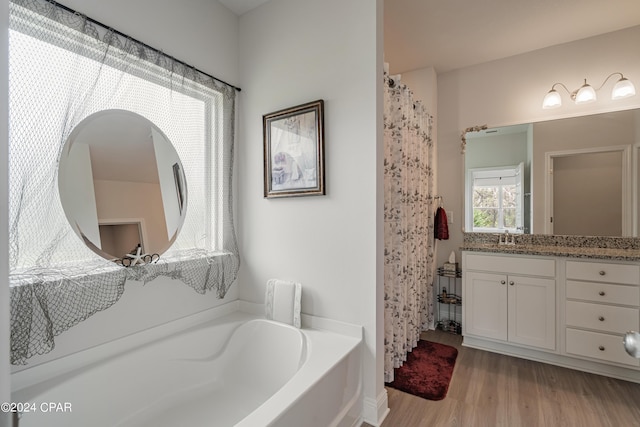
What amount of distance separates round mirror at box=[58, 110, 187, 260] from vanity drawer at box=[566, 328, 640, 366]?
10.0 ft

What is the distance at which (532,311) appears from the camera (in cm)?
239

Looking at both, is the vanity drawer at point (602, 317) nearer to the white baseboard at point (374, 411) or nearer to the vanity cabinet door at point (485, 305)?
the vanity cabinet door at point (485, 305)

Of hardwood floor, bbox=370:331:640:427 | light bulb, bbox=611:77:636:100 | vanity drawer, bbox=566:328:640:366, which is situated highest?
light bulb, bbox=611:77:636:100

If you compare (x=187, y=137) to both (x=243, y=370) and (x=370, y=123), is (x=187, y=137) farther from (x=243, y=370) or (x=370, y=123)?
(x=243, y=370)

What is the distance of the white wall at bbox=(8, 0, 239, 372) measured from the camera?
1463 mm

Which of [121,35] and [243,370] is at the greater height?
[121,35]

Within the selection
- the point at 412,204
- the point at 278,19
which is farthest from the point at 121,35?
the point at 412,204

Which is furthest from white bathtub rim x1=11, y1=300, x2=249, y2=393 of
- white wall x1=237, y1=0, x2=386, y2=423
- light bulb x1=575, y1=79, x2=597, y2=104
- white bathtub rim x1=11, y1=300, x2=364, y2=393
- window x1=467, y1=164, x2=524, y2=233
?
light bulb x1=575, y1=79, x2=597, y2=104

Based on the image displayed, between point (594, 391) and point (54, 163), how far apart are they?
11.6 feet

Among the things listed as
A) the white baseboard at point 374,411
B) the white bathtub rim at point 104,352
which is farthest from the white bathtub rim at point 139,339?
the white baseboard at point 374,411

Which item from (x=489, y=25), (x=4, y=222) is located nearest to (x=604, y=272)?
(x=489, y=25)

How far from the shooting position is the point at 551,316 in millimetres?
2316

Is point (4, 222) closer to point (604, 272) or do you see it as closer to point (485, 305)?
point (485, 305)

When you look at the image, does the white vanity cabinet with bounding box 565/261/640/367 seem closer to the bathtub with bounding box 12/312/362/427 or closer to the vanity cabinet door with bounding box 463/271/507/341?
the vanity cabinet door with bounding box 463/271/507/341
